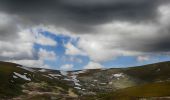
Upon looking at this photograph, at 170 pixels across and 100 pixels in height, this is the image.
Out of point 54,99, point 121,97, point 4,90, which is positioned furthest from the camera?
point 4,90

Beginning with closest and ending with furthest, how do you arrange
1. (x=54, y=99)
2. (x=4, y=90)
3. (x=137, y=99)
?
(x=137, y=99) → (x=54, y=99) → (x=4, y=90)

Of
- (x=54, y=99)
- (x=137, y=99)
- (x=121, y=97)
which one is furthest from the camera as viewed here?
(x=54, y=99)

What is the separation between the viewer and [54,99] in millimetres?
151375

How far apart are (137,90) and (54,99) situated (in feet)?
209

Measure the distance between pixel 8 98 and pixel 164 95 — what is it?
110177mm

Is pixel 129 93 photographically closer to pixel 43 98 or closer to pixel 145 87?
pixel 145 87

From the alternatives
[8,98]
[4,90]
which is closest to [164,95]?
[8,98]

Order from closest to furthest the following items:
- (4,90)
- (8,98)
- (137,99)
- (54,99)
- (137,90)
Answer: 1. (137,99)
2. (137,90)
3. (54,99)
4. (8,98)
5. (4,90)

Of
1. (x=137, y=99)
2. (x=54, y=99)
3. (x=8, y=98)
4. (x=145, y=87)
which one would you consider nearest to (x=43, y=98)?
(x=54, y=99)

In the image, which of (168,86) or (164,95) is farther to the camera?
(168,86)

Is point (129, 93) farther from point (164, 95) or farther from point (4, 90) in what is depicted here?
point (4, 90)

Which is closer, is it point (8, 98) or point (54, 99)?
Result: point (54, 99)

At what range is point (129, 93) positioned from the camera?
9562cm

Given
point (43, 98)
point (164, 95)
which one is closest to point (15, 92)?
point (43, 98)
